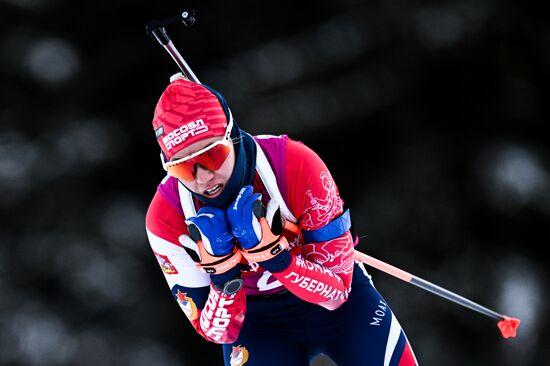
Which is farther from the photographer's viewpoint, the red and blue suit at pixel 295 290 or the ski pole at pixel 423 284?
the ski pole at pixel 423 284

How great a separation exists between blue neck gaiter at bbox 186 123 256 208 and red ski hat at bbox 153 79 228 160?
9 centimetres

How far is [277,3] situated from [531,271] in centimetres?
159

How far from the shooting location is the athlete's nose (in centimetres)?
220

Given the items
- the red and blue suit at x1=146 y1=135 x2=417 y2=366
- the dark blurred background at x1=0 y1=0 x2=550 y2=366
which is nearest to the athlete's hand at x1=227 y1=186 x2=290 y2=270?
the red and blue suit at x1=146 y1=135 x2=417 y2=366

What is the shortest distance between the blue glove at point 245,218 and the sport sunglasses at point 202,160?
96 millimetres

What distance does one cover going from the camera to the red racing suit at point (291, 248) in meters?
2.40

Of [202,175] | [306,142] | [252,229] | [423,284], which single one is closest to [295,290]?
[252,229]

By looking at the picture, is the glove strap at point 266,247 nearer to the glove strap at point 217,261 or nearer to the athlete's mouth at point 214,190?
the glove strap at point 217,261

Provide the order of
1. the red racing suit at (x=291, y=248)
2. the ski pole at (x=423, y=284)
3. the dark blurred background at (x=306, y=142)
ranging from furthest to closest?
the dark blurred background at (x=306, y=142) → the ski pole at (x=423, y=284) → the red racing suit at (x=291, y=248)

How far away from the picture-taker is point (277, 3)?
3.84 m

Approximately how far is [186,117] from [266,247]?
0.38 m

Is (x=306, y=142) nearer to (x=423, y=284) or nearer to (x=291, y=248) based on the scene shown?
(x=423, y=284)

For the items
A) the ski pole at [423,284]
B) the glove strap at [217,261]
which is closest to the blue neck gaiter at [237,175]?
the glove strap at [217,261]

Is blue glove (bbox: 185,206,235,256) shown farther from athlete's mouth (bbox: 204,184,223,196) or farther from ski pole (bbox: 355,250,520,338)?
ski pole (bbox: 355,250,520,338)
